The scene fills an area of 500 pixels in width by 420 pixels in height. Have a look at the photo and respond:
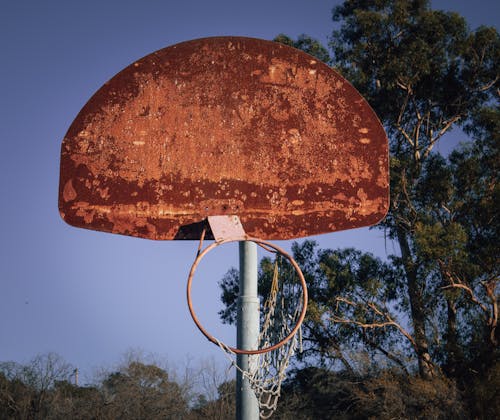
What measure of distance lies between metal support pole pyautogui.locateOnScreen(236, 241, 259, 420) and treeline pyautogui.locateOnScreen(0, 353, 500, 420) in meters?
7.98

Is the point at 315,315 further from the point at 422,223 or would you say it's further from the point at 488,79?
the point at 488,79

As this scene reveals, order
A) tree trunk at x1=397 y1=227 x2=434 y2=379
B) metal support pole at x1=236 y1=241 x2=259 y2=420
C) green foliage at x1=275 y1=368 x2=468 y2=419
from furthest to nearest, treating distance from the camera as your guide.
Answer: tree trunk at x1=397 y1=227 x2=434 y2=379
green foliage at x1=275 y1=368 x2=468 y2=419
metal support pole at x1=236 y1=241 x2=259 y2=420

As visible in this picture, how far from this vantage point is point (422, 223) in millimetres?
11969

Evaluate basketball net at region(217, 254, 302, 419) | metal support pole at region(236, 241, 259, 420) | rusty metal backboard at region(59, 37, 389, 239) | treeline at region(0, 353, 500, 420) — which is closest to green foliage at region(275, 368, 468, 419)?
treeline at region(0, 353, 500, 420)

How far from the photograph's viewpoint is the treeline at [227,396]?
1181 centimetres

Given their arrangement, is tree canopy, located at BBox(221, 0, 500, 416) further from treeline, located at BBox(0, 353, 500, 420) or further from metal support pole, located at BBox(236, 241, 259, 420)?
metal support pole, located at BBox(236, 241, 259, 420)

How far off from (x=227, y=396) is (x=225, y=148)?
13197 mm

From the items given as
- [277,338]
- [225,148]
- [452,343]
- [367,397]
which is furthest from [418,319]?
[225,148]

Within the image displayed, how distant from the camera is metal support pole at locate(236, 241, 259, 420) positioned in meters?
4.54

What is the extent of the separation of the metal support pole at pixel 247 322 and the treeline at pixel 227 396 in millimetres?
7975

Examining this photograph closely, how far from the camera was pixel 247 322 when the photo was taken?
4.61m

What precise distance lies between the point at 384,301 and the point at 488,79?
17.1 feet

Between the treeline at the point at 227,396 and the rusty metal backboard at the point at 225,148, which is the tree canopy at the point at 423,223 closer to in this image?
the treeline at the point at 227,396

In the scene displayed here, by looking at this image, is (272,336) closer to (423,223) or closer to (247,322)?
(247,322)
